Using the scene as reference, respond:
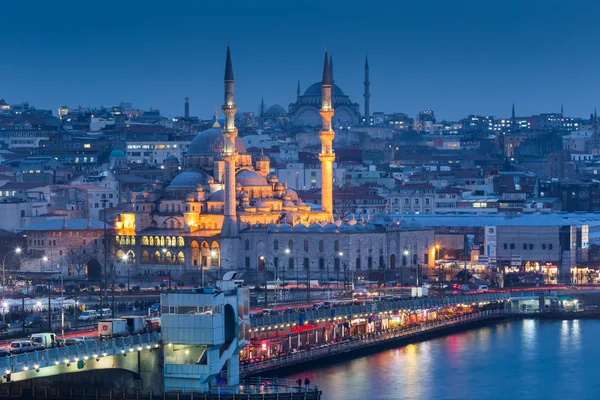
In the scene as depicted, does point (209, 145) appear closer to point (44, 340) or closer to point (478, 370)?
point (478, 370)

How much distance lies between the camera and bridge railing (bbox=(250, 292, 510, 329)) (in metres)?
50.7

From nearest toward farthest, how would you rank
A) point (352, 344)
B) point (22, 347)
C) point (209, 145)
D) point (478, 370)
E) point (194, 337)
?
point (22, 347), point (194, 337), point (478, 370), point (352, 344), point (209, 145)

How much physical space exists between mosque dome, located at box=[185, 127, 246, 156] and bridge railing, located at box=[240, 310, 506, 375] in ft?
70.7

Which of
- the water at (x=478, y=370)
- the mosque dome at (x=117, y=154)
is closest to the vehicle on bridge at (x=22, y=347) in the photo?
the water at (x=478, y=370)

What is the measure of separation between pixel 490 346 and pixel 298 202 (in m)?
26.3

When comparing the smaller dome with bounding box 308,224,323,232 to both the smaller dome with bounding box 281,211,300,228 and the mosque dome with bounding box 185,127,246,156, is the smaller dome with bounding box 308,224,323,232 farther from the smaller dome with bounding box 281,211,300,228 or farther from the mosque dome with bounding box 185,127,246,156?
the mosque dome with bounding box 185,127,246,156

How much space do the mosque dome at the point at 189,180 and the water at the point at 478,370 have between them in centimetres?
2263

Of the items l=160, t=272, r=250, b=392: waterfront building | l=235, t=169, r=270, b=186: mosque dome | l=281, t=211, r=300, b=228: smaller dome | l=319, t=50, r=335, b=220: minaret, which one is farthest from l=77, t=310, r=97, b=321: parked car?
l=235, t=169, r=270, b=186: mosque dome

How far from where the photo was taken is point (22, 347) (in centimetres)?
3991

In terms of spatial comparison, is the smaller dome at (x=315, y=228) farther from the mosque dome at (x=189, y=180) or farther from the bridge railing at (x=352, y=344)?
the bridge railing at (x=352, y=344)

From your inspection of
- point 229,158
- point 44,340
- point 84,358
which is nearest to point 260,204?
point 229,158

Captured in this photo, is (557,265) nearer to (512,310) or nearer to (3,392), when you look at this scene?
(512,310)

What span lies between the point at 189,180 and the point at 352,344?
27.4 metres

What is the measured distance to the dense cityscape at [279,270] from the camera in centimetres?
4188
